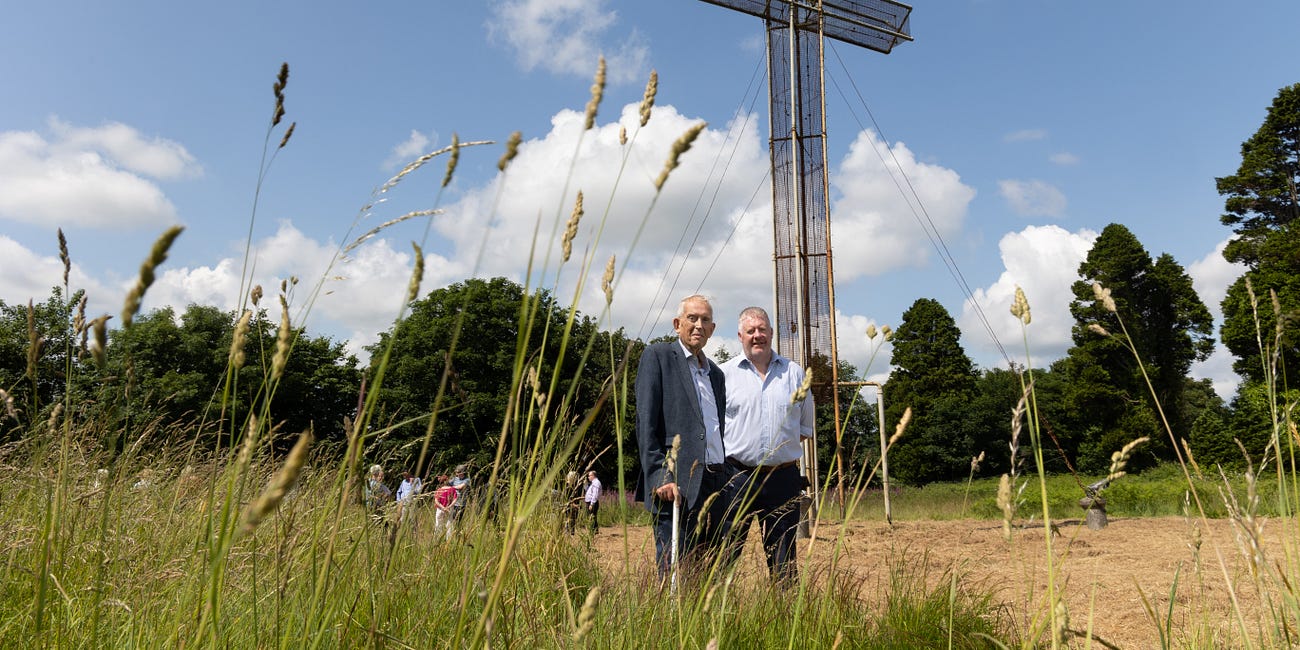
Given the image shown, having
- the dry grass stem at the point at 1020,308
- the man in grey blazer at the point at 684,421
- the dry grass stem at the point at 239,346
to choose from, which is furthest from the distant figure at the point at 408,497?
the man in grey blazer at the point at 684,421

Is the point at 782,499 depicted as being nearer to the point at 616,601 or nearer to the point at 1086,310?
the point at 616,601

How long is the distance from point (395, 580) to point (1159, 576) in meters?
6.78

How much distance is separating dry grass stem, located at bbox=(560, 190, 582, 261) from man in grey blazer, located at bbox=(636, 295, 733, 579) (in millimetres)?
2383

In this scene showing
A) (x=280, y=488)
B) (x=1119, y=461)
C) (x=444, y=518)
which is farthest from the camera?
(x=444, y=518)

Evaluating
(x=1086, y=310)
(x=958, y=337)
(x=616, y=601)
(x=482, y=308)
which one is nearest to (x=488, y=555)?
(x=616, y=601)

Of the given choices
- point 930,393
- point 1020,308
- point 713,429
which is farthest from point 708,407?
point 930,393

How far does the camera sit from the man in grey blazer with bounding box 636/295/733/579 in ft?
10.9

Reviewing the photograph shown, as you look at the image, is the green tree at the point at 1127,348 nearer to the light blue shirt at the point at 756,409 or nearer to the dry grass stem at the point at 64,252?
the light blue shirt at the point at 756,409

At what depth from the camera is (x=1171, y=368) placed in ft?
104

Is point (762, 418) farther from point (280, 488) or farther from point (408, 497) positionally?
point (280, 488)

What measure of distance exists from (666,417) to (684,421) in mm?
129

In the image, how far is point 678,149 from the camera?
0.77 metres

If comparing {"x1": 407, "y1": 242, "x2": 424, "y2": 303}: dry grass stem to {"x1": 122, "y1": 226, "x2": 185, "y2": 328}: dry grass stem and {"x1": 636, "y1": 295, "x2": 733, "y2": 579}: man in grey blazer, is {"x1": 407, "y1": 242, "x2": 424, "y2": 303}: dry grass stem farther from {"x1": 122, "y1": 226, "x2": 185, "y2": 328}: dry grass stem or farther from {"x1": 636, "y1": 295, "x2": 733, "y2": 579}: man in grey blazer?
{"x1": 636, "y1": 295, "x2": 733, "y2": 579}: man in grey blazer

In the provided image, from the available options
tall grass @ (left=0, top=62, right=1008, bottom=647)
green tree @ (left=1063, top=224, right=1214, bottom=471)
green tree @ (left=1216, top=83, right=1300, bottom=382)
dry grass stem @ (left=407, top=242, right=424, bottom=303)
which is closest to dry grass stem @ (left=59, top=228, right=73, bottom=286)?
tall grass @ (left=0, top=62, right=1008, bottom=647)
